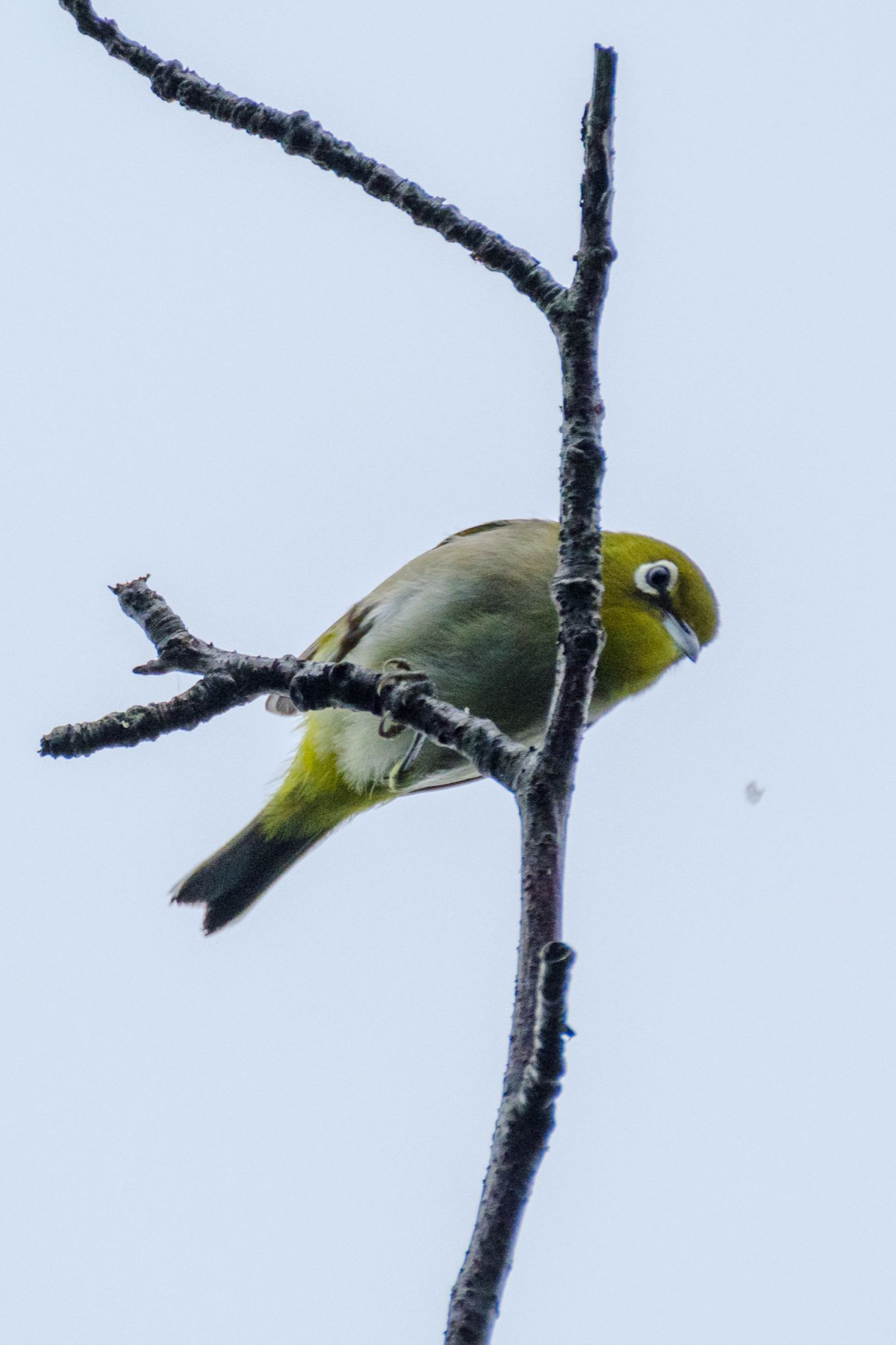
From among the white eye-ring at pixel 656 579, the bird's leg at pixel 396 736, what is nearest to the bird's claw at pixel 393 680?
the bird's leg at pixel 396 736

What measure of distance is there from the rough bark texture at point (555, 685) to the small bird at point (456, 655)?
165 cm

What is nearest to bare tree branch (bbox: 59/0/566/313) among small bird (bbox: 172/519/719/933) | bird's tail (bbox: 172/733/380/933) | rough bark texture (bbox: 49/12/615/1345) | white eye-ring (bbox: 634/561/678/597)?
rough bark texture (bbox: 49/12/615/1345)

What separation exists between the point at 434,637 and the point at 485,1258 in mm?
3501

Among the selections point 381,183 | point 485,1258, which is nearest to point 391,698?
point 381,183

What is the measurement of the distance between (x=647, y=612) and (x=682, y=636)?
168mm

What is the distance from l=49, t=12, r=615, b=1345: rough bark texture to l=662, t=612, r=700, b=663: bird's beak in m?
2.52

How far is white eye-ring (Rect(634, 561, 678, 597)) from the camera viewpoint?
17.7 ft

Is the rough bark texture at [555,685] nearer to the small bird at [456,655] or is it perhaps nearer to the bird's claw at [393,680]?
the bird's claw at [393,680]

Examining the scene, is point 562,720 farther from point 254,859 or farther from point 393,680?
point 254,859

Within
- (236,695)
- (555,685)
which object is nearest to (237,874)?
(236,695)

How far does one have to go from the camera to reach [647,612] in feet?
17.6

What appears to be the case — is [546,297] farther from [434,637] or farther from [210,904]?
[210,904]

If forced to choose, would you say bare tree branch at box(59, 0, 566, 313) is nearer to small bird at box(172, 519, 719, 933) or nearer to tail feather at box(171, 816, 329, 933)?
small bird at box(172, 519, 719, 933)

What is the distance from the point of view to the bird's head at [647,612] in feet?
17.0
